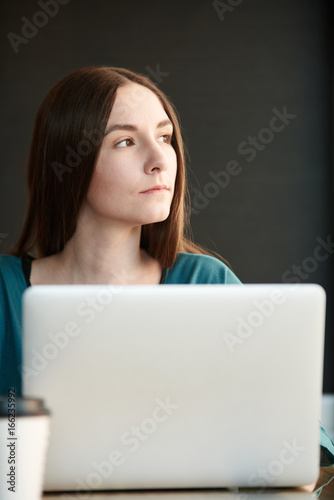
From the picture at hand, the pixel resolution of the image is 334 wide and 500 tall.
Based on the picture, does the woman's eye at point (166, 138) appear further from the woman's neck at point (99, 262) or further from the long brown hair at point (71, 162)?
the woman's neck at point (99, 262)

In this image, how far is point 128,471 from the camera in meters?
0.90

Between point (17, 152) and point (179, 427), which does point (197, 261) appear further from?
point (17, 152)

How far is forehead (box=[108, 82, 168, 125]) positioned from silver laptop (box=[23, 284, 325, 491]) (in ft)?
2.24

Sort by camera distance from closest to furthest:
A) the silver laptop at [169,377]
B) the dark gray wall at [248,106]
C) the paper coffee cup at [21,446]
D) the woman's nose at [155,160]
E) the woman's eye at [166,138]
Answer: the paper coffee cup at [21,446] < the silver laptop at [169,377] < the woman's nose at [155,160] < the woman's eye at [166,138] < the dark gray wall at [248,106]

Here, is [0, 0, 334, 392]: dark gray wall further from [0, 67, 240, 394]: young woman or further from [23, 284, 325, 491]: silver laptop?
[23, 284, 325, 491]: silver laptop

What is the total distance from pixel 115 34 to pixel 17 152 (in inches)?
34.6

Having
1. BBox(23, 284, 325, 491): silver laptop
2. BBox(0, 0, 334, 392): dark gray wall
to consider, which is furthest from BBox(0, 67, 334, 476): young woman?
BBox(0, 0, 334, 392): dark gray wall

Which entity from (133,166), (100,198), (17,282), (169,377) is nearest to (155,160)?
(133,166)

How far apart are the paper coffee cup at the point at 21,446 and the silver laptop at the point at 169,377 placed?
89mm

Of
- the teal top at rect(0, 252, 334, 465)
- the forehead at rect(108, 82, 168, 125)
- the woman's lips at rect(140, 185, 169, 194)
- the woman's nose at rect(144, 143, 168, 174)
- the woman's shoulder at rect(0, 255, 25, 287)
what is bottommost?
the teal top at rect(0, 252, 334, 465)

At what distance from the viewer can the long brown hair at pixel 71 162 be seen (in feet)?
4.87

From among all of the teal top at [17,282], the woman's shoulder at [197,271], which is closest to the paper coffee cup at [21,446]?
the teal top at [17,282]

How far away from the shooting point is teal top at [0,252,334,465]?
147 cm

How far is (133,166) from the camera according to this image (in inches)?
57.7
